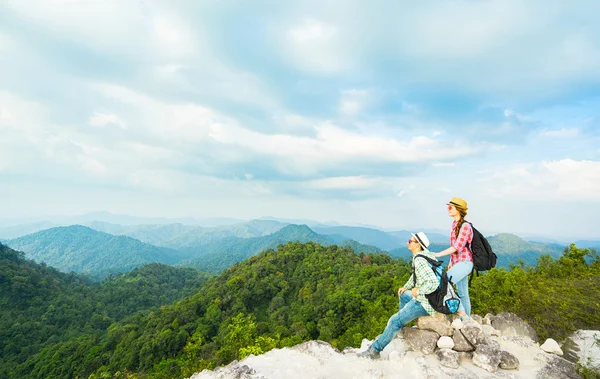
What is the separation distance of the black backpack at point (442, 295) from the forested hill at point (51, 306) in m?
66.1

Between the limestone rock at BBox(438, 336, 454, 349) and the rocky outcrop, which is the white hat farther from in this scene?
the limestone rock at BBox(438, 336, 454, 349)

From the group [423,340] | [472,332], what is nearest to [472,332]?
[472,332]

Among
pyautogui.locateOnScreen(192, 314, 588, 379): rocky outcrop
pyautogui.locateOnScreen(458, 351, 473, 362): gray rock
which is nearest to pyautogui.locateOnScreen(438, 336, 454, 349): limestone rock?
pyautogui.locateOnScreen(192, 314, 588, 379): rocky outcrop

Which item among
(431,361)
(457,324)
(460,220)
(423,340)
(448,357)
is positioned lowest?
(431,361)

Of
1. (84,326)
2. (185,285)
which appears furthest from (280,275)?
(185,285)

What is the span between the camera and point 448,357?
598 centimetres

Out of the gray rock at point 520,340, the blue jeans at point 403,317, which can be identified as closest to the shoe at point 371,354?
the blue jeans at point 403,317

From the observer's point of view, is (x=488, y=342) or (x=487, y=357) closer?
(x=487, y=357)

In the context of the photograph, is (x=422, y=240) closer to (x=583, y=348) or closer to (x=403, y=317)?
(x=403, y=317)

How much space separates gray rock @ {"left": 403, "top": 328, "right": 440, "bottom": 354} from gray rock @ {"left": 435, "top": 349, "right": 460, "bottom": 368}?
219mm

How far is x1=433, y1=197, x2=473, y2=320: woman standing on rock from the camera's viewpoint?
626cm

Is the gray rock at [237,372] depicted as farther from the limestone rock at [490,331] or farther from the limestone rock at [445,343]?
the limestone rock at [490,331]

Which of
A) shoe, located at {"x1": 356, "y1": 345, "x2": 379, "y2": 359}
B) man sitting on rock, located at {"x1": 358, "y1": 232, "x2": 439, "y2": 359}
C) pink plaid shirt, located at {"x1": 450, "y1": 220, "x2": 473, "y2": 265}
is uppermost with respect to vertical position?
pink plaid shirt, located at {"x1": 450, "y1": 220, "x2": 473, "y2": 265}

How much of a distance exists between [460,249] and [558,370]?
303 centimetres
